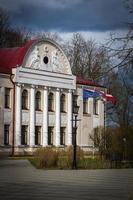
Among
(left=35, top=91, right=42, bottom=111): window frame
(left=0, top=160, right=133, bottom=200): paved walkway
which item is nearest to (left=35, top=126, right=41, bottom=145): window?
(left=35, top=91, right=42, bottom=111): window frame

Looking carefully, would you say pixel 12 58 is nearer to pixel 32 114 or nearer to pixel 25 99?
pixel 25 99

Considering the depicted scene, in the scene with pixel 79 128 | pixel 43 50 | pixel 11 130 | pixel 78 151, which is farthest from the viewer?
pixel 79 128

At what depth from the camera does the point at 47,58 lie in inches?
2488

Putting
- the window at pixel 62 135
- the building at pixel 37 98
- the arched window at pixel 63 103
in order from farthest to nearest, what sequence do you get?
the arched window at pixel 63 103
the window at pixel 62 135
the building at pixel 37 98

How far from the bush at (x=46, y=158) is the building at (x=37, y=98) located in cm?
2112

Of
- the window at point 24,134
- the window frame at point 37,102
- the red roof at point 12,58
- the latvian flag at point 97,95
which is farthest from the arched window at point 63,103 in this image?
the red roof at point 12,58

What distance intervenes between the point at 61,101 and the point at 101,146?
2033cm

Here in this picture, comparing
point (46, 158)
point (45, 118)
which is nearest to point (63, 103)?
point (45, 118)

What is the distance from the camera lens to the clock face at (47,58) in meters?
61.1

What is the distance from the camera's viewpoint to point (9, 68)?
5938cm

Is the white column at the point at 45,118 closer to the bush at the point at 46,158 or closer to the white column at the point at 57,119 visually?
the white column at the point at 57,119

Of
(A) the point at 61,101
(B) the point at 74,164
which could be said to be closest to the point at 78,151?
(B) the point at 74,164

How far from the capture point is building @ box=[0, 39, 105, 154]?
191 feet

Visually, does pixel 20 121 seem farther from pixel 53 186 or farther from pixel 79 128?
pixel 53 186
